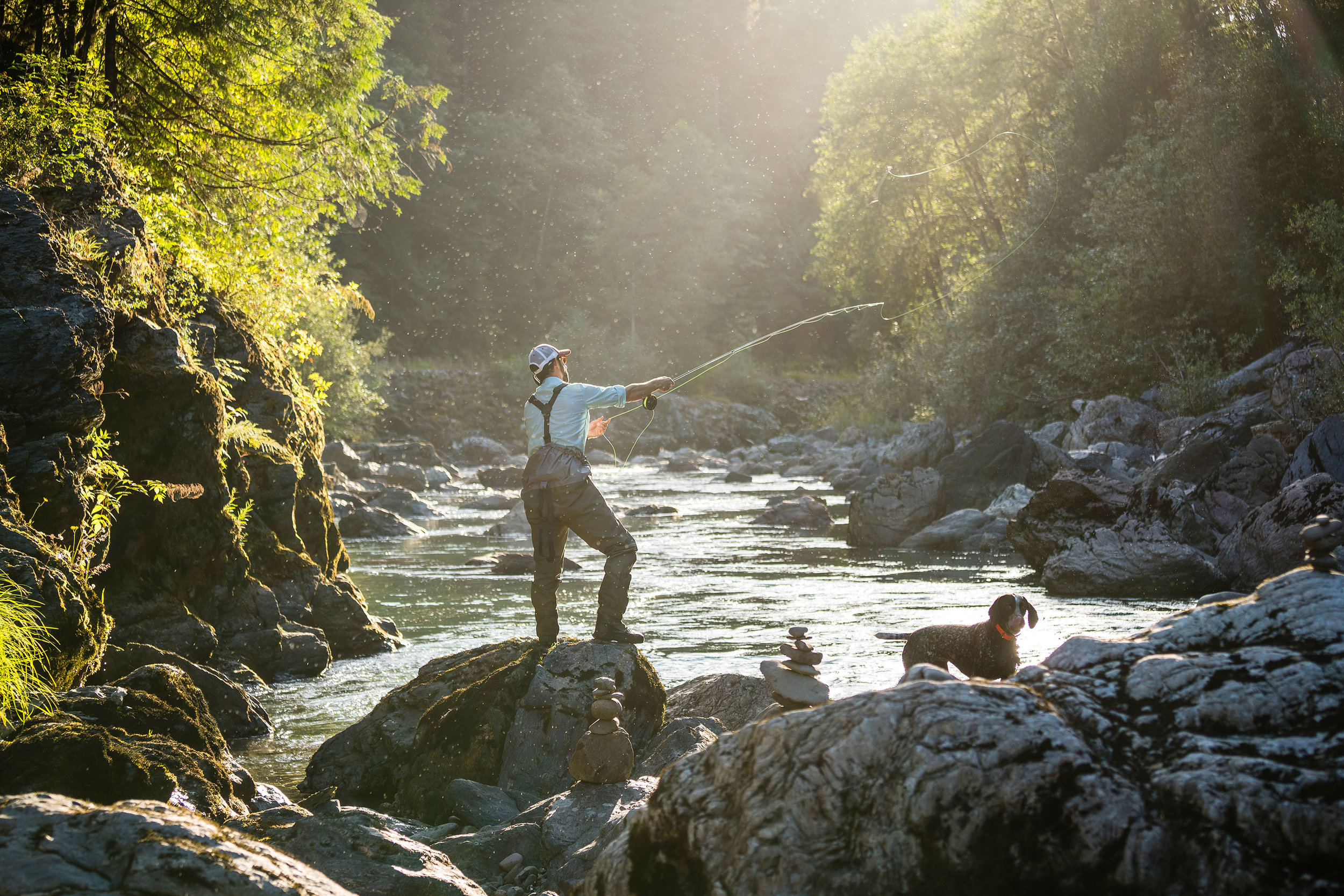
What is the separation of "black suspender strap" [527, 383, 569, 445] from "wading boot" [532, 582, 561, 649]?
103 centimetres

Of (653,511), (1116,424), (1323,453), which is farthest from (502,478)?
(1323,453)

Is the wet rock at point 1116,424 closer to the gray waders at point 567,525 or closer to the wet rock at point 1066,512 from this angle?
the wet rock at point 1066,512

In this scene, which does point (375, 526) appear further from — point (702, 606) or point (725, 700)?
point (725, 700)

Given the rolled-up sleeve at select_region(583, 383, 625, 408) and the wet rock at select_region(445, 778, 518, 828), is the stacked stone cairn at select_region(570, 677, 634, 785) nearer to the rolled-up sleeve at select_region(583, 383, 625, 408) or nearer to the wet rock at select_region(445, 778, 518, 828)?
the wet rock at select_region(445, 778, 518, 828)

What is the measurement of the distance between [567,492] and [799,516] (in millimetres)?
14882

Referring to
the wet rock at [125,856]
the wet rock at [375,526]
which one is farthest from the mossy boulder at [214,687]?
the wet rock at [375,526]

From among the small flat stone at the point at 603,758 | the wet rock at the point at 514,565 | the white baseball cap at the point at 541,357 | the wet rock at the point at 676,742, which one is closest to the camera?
the small flat stone at the point at 603,758

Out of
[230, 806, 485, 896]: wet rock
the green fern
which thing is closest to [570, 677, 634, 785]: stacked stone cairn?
[230, 806, 485, 896]: wet rock

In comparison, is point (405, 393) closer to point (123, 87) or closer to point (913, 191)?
point (913, 191)

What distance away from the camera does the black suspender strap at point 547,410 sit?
263 inches

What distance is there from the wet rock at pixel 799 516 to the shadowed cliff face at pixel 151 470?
1016 cm

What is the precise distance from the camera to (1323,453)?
12375 mm

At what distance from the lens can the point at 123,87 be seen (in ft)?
39.1

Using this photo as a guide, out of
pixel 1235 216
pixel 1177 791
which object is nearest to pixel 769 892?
pixel 1177 791
